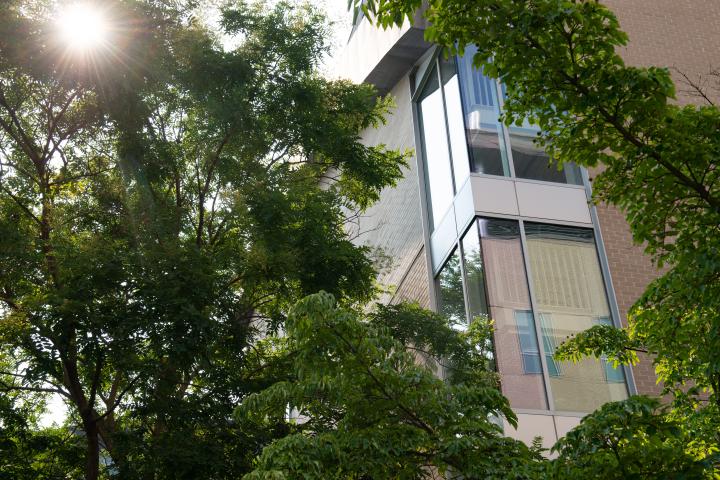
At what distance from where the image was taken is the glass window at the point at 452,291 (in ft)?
49.0

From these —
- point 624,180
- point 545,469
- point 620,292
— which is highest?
point 620,292

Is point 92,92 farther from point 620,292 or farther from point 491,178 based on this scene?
point 620,292

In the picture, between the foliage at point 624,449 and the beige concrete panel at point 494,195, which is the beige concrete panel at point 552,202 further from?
the foliage at point 624,449

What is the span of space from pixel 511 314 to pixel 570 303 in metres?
1.09

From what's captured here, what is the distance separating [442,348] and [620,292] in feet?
11.5

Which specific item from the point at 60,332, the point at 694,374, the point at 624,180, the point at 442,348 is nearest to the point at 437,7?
the point at 624,180

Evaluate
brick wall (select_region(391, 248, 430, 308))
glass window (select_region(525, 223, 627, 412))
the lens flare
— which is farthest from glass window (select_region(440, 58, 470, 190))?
the lens flare

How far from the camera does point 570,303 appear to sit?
13.8 m

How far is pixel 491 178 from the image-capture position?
14.7m

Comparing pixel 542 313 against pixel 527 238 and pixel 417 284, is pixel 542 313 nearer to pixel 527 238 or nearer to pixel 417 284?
pixel 527 238

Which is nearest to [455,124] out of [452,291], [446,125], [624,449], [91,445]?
[446,125]

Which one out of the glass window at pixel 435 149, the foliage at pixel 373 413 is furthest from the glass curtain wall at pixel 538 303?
the foliage at pixel 373 413

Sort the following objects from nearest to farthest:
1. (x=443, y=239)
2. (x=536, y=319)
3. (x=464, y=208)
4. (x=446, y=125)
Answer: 1. (x=536, y=319)
2. (x=464, y=208)
3. (x=443, y=239)
4. (x=446, y=125)

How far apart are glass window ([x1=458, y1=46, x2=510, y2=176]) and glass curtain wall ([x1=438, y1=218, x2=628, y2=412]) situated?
4.10ft
